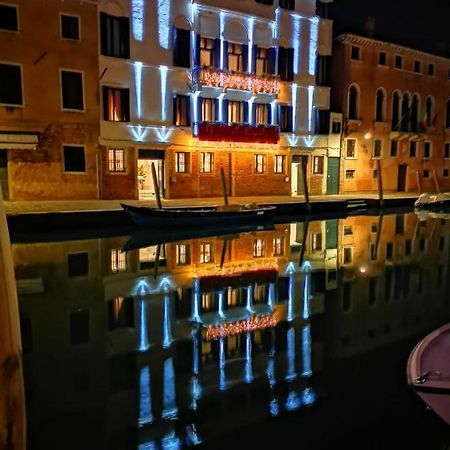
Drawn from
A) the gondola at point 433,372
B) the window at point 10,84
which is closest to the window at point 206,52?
the window at point 10,84

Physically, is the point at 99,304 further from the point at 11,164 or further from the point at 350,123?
the point at 350,123

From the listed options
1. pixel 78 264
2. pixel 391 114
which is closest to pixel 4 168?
pixel 78 264

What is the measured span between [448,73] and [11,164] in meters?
29.8

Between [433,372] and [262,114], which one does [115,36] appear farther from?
[433,372]

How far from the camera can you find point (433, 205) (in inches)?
994

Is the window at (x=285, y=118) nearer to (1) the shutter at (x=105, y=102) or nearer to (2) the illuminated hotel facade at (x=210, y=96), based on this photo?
(2) the illuminated hotel facade at (x=210, y=96)

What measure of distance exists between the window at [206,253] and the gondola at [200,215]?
275 cm

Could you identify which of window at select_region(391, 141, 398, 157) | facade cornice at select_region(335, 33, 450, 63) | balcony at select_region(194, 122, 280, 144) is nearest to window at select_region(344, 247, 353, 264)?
balcony at select_region(194, 122, 280, 144)

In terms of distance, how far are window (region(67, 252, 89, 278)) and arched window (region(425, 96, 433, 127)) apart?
27.8 meters

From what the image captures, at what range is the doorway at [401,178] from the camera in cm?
3160

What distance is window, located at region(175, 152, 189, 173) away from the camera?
73.0 feet

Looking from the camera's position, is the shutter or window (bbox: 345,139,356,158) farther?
window (bbox: 345,139,356,158)

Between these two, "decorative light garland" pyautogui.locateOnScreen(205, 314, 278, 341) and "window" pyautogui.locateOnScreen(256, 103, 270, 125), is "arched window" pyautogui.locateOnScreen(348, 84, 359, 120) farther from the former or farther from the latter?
"decorative light garland" pyautogui.locateOnScreen(205, 314, 278, 341)

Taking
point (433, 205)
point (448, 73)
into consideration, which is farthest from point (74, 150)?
point (448, 73)
